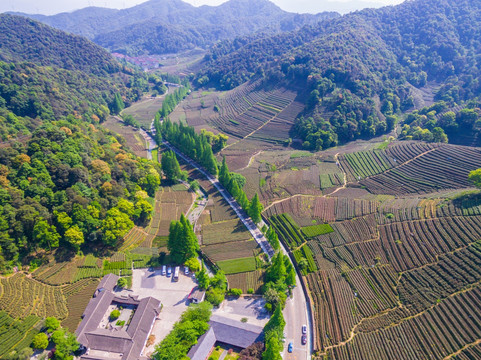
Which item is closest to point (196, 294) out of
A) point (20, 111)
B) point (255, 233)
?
point (255, 233)

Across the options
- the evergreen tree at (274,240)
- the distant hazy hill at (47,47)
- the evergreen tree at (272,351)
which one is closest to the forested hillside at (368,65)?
the evergreen tree at (274,240)

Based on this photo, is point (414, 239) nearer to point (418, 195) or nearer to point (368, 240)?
point (368, 240)

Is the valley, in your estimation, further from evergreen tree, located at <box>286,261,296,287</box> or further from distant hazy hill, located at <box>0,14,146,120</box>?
distant hazy hill, located at <box>0,14,146,120</box>

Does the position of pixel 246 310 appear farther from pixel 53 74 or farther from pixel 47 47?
pixel 47 47

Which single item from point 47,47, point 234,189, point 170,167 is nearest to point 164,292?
point 234,189

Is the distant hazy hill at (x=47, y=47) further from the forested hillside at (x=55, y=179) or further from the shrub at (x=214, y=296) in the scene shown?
the shrub at (x=214, y=296)

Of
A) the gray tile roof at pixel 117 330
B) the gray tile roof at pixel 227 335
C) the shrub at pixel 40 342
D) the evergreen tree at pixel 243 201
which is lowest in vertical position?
the gray tile roof at pixel 227 335

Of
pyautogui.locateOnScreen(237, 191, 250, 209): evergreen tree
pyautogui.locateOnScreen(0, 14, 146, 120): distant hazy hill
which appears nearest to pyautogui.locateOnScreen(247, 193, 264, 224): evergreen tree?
pyautogui.locateOnScreen(237, 191, 250, 209): evergreen tree
